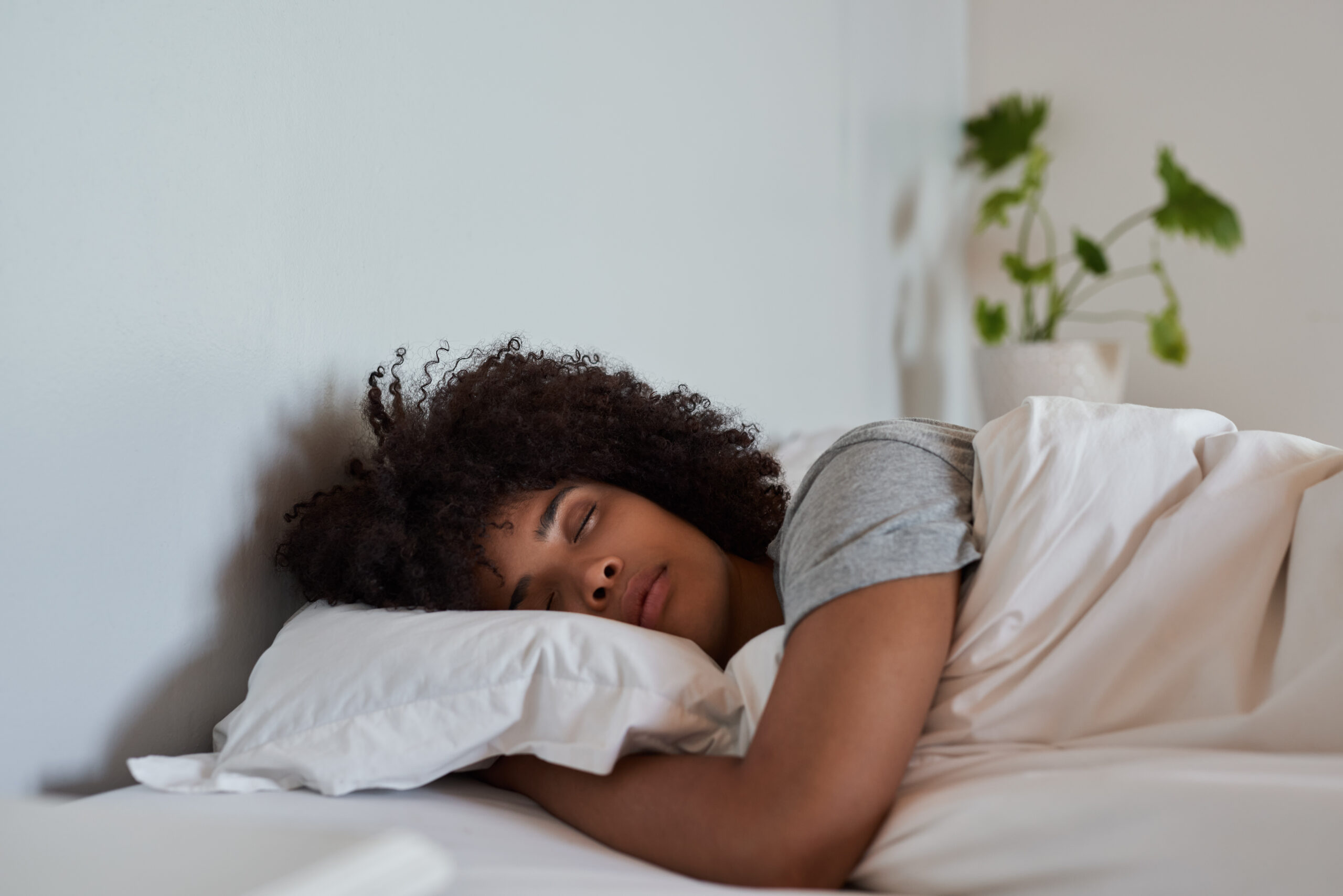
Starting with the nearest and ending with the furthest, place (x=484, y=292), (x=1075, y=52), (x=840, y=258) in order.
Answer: (x=484, y=292) → (x=840, y=258) → (x=1075, y=52)

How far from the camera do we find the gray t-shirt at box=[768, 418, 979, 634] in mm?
805

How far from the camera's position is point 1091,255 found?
288 centimetres

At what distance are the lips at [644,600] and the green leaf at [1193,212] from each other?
2250 millimetres

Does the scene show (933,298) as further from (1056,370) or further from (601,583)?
(601,583)

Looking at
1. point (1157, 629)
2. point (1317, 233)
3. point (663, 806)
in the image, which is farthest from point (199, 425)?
point (1317, 233)

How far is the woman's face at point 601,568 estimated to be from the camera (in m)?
1.02

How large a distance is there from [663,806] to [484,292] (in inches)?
32.2

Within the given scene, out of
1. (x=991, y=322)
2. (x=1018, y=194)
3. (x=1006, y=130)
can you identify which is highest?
(x=1006, y=130)

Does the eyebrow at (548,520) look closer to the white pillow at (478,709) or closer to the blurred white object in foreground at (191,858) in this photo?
the white pillow at (478,709)

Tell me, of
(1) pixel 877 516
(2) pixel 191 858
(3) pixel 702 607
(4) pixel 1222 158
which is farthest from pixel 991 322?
(2) pixel 191 858

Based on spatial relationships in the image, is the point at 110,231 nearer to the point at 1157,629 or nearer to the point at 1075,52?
the point at 1157,629

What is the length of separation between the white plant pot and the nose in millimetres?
2012

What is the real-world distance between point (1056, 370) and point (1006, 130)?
849mm

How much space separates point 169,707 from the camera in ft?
3.17
